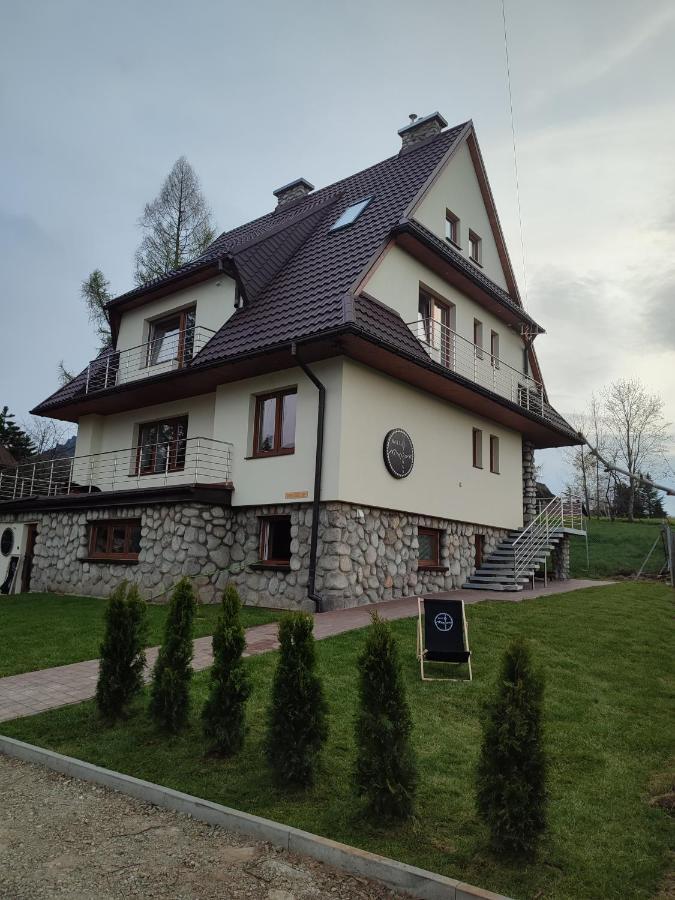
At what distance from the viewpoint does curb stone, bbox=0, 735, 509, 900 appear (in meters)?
3.28

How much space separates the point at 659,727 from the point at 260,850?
13.2 feet

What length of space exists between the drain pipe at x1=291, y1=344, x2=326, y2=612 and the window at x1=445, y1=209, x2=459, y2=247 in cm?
724

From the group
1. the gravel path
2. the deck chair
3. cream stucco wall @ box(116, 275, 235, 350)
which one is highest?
cream stucco wall @ box(116, 275, 235, 350)

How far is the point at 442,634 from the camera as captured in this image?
779 centimetres

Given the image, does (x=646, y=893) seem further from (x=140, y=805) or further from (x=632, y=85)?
(x=632, y=85)

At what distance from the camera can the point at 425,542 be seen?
14695mm

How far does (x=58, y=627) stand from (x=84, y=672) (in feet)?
11.2

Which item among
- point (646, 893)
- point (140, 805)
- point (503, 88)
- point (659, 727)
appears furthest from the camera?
point (503, 88)

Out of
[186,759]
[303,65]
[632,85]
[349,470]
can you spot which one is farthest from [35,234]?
[186,759]

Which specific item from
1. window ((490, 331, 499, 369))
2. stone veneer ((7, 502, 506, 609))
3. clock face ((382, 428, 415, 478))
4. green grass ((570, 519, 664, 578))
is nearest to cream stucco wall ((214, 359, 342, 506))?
stone veneer ((7, 502, 506, 609))

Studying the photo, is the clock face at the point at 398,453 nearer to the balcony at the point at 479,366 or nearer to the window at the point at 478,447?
the balcony at the point at 479,366

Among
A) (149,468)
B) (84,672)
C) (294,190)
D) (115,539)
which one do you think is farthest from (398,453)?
(294,190)

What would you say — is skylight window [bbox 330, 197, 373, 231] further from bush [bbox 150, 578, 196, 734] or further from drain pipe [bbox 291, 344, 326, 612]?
bush [bbox 150, 578, 196, 734]

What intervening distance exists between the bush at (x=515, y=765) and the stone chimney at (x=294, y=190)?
21692 mm
